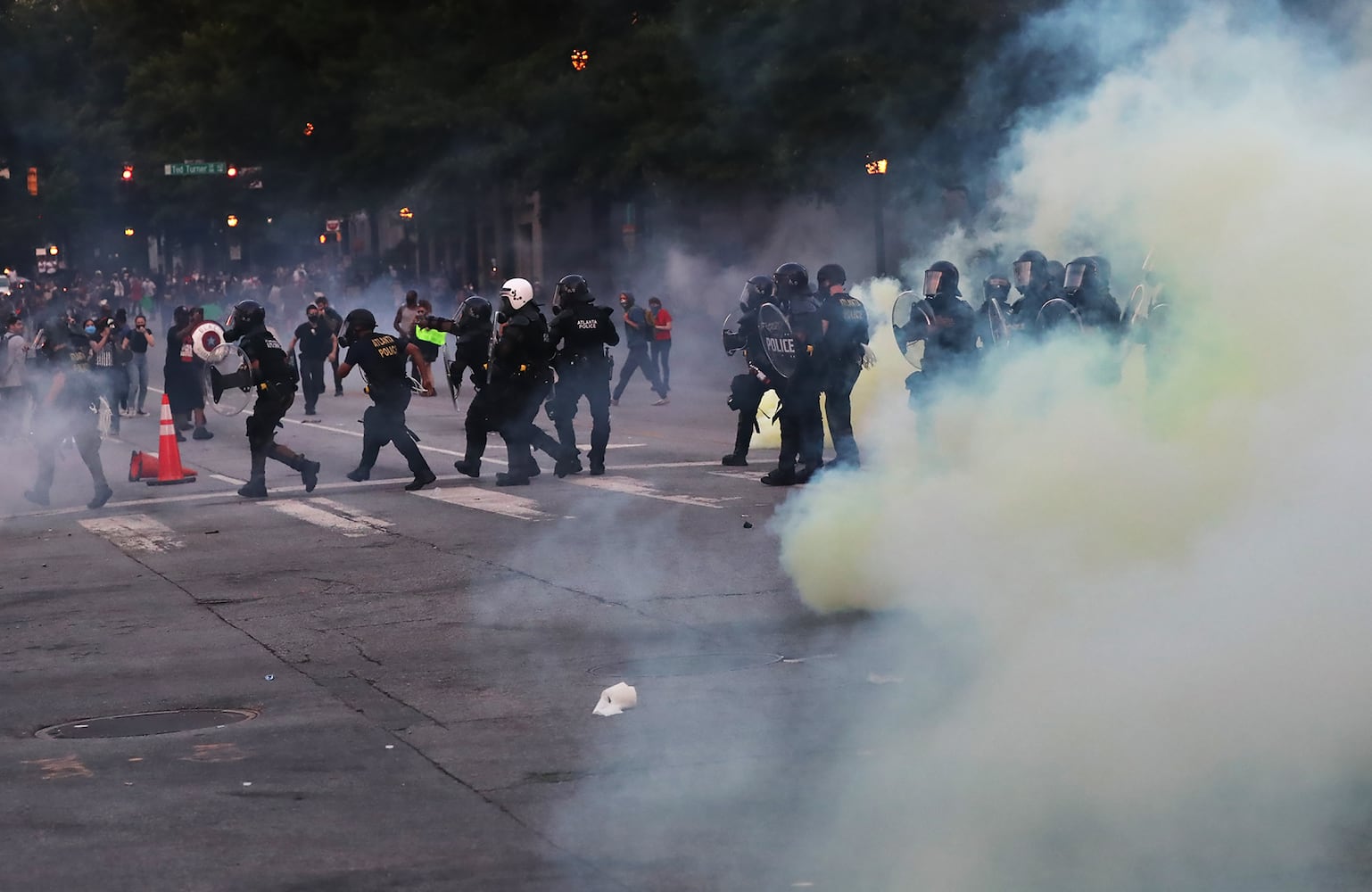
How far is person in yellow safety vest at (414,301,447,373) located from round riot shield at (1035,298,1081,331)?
18.6 meters

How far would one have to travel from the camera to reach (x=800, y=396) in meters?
15.2

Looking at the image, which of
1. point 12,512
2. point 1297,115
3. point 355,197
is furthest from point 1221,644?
point 355,197

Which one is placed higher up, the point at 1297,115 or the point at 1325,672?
the point at 1297,115

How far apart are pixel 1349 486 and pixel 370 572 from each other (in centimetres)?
723

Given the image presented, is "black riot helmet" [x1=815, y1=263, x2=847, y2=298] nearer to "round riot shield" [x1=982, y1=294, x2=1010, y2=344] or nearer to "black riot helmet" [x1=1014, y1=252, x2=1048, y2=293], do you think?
"black riot helmet" [x1=1014, y1=252, x2=1048, y2=293]

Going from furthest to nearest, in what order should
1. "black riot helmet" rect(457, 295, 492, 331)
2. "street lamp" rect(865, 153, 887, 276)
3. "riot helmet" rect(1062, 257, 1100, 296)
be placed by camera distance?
"street lamp" rect(865, 153, 887, 276), "black riot helmet" rect(457, 295, 492, 331), "riot helmet" rect(1062, 257, 1100, 296)

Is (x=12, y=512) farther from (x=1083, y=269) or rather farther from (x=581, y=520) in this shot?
(x=1083, y=269)

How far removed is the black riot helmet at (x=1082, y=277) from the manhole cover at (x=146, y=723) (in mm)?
4292

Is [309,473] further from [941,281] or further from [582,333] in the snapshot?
[941,281]

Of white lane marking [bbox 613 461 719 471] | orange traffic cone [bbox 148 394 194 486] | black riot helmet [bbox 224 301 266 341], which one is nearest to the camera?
black riot helmet [bbox 224 301 266 341]

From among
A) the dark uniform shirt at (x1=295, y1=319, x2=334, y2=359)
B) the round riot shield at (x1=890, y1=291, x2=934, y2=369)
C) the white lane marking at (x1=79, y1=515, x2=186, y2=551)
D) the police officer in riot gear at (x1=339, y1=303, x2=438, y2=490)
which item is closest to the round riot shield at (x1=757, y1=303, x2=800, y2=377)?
the round riot shield at (x1=890, y1=291, x2=934, y2=369)

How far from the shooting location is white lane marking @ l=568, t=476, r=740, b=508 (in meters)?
14.4

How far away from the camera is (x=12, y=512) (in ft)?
53.9

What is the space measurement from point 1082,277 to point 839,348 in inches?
190
